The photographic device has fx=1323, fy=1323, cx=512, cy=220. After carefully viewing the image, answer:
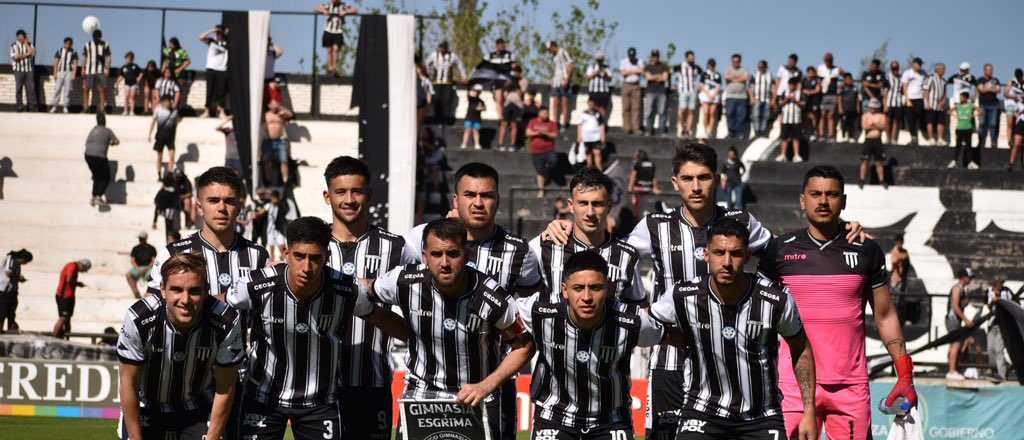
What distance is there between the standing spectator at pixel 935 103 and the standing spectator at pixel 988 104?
2.85 ft

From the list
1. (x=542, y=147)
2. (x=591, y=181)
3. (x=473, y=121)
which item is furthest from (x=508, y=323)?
(x=473, y=121)

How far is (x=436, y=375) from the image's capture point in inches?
288

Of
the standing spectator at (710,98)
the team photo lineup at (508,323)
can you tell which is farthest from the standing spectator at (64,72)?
the team photo lineup at (508,323)

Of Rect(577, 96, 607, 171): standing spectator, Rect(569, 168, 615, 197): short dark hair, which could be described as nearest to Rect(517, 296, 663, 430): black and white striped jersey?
Rect(569, 168, 615, 197): short dark hair

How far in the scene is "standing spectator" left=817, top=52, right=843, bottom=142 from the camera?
28156mm

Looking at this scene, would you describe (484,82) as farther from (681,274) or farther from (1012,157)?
(681,274)

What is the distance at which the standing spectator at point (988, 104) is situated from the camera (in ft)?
92.2

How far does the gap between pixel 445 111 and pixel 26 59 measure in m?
8.97

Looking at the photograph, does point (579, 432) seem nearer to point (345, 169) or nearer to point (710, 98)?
point (345, 169)

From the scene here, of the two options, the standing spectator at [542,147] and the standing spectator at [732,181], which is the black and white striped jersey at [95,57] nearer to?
the standing spectator at [542,147]

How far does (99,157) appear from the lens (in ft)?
81.5

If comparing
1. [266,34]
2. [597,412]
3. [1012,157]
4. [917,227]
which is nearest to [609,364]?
[597,412]

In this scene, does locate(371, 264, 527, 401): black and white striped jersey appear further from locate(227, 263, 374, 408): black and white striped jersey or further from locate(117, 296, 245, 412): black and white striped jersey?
locate(117, 296, 245, 412): black and white striped jersey

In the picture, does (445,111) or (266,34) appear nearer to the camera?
(266,34)
